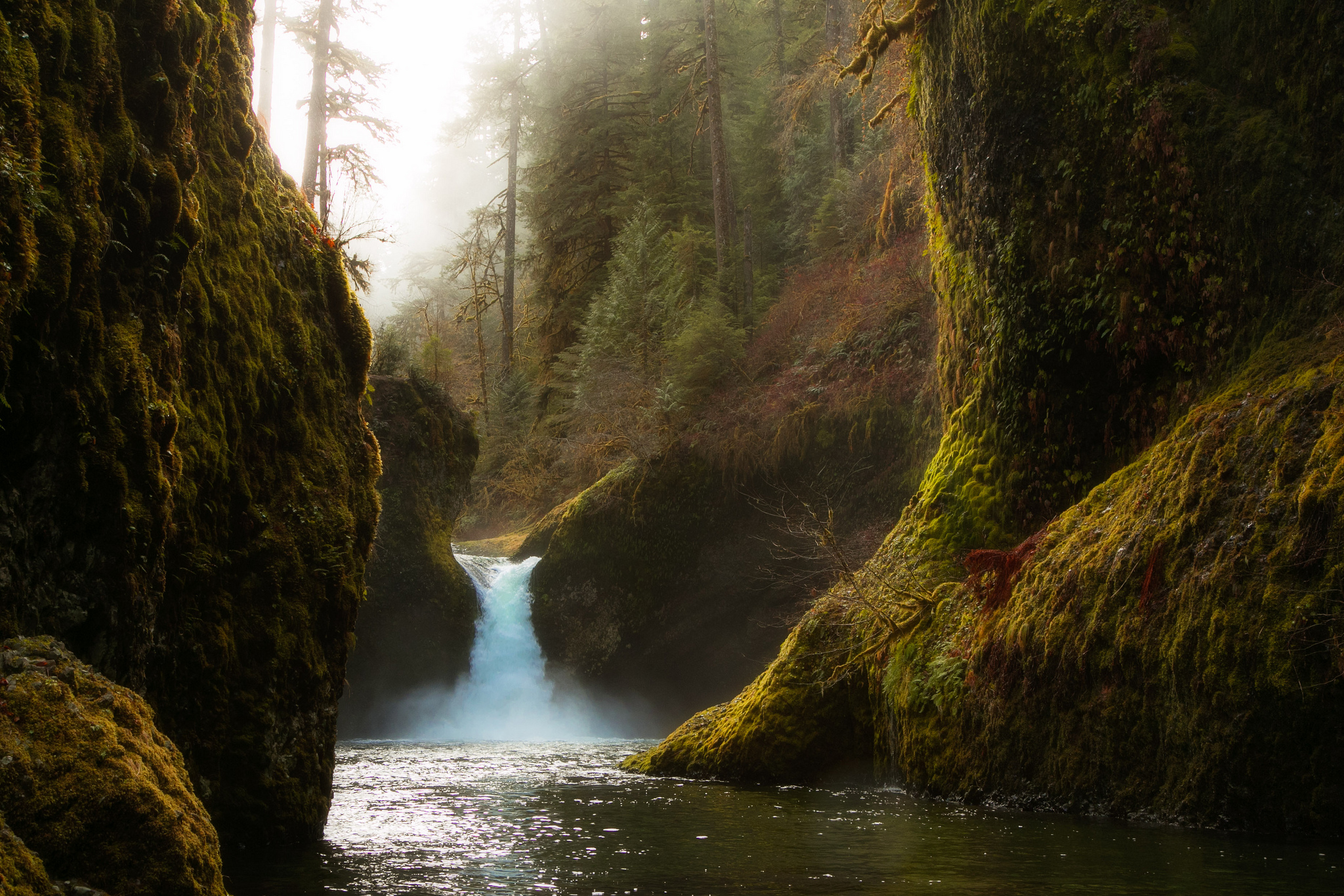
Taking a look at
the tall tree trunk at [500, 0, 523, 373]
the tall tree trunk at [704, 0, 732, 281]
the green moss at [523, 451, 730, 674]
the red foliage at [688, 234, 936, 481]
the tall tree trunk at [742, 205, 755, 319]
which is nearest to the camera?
the red foliage at [688, 234, 936, 481]

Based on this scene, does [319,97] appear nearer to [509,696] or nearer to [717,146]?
[717,146]

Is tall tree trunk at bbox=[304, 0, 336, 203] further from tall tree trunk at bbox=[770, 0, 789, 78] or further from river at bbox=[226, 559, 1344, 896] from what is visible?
river at bbox=[226, 559, 1344, 896]

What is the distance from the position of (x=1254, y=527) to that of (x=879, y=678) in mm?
4323

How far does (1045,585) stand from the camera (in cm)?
812

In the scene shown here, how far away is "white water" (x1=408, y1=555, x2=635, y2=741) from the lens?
19047mm

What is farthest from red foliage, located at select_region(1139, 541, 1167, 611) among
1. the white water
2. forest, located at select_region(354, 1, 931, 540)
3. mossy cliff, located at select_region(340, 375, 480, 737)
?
mossy cliff, located at select_region(340, 375, 480, 737)

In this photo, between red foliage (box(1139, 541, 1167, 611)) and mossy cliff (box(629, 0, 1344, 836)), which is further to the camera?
red foliage (box(1139, 541, 1167, 611))

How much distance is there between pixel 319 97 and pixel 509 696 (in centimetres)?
1335

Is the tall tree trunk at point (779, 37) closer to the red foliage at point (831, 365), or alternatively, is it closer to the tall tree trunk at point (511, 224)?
the tall tree trunk at point (511, 224)

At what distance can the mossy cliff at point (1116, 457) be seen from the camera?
20.4 feet

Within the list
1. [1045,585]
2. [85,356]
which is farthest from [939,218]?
[85,356]

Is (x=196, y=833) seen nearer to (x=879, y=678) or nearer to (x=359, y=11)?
(x=879, y=678)

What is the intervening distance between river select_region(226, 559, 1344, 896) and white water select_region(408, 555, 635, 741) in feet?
27.6

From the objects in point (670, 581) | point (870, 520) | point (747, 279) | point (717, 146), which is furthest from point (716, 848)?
point (717, 146)
